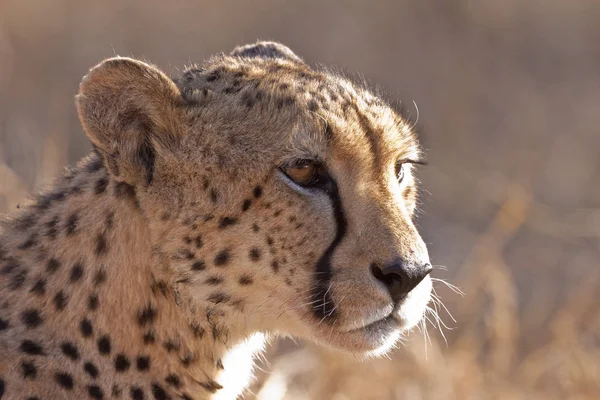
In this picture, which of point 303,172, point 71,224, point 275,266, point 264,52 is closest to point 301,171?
point 303,172

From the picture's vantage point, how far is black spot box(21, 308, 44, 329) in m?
2.42

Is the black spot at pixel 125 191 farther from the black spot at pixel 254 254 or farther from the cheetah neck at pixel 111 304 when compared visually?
the black spot at pixel 254 254

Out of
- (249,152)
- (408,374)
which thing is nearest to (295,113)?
(249,152)

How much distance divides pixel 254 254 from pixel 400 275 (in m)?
0.33

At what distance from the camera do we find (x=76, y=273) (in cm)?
244

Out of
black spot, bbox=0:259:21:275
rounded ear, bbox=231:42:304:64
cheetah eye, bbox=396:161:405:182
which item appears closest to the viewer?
black spot, bbox=0:259:21:275

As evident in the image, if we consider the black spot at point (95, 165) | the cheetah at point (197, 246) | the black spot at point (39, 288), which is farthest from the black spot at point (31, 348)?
the black spot at point (95, 165)

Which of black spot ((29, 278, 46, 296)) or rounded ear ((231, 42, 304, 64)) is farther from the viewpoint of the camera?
rounded ear ((231, 42, 304, 64))

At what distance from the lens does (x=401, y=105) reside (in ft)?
9.46

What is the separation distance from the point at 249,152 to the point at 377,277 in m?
0.41

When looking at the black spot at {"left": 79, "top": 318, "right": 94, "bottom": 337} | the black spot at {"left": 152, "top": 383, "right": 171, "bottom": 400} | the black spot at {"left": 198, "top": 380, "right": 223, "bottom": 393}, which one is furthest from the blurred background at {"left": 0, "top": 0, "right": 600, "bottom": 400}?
the black spot at {"left": 79, "top": 318, "right": 94, "bottom": 337}

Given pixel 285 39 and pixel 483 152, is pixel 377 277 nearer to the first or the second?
pixel 483 152

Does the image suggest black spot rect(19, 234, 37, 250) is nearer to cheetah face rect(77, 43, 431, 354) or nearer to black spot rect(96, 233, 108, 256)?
black spot rect(96, 233, 108, 256)

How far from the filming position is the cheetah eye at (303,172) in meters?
2.40
